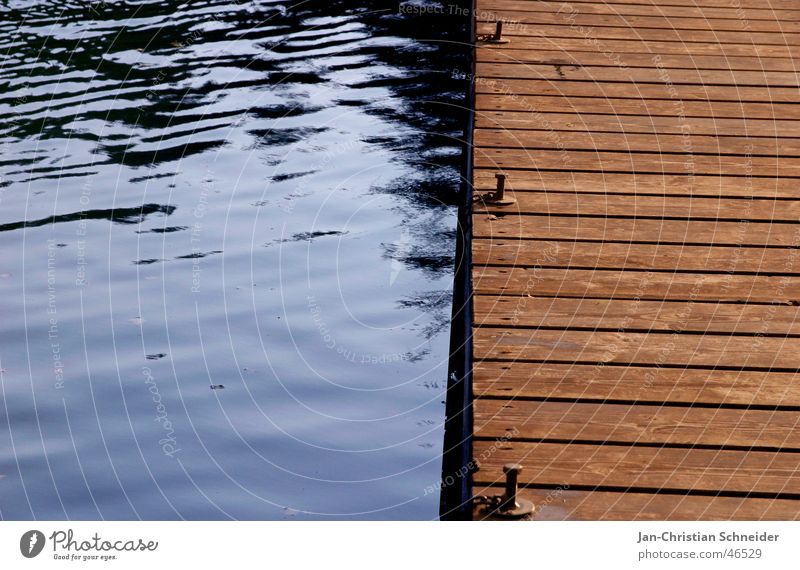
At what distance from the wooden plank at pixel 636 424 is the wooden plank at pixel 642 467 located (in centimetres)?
5

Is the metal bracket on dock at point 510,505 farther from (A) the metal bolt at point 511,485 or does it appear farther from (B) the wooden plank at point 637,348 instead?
(B) the wooden plank at point 637,348

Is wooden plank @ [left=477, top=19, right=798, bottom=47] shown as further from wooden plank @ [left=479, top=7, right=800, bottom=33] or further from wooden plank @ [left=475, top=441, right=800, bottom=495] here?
wooden plank @ [left=475, top=441, right=800, bottom=495]

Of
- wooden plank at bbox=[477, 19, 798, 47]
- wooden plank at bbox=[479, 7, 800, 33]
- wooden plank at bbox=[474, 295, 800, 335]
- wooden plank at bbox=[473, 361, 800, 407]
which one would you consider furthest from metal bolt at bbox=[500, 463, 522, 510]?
wooden plank at bbox=[479, 7, 800, 33]

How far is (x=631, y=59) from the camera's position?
6891 mm

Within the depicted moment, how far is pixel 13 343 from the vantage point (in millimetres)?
5316

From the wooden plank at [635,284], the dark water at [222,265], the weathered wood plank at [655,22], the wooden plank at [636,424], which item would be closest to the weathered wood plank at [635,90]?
the dark water at [222,265]

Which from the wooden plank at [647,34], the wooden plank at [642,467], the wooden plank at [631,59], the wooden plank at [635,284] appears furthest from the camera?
the wooden plank at [647,34]

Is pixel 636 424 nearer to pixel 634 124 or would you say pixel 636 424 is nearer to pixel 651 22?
pixel 634 124

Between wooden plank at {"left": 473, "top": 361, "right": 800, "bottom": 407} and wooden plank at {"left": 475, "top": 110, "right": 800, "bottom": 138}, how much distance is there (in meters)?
2.23

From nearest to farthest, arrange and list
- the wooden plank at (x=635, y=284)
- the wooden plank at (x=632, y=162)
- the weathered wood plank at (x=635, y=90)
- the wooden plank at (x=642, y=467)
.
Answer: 1. the wooden plank at (x=642, y=467)
2. the wooden plank at (x=635, y=284)
3. the wooden plank at (x=632, y=162)
4. the weathered wood plank at (x=635, y=90)

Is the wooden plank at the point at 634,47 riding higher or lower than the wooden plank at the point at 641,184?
higher

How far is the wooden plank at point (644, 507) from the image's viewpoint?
10.4 feet
